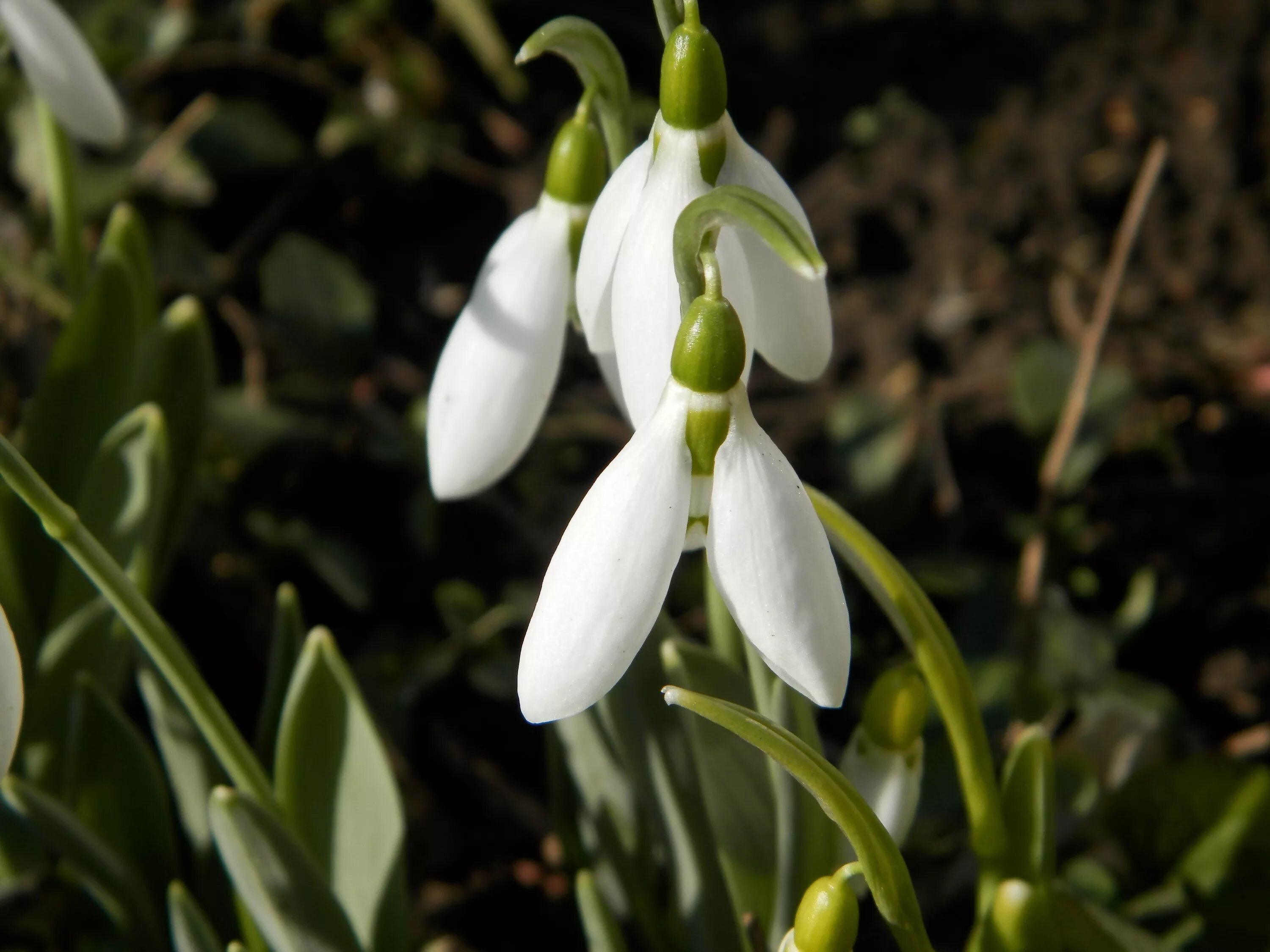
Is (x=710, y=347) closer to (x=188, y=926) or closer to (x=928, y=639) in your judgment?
(x=928, y=639)

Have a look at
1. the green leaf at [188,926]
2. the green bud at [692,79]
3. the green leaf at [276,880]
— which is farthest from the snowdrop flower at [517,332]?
the green leaf at [188,926]

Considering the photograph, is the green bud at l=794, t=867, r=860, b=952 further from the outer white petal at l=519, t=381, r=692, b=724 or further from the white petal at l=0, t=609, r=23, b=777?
the white petal at l=0, t=609, r=23, b=777

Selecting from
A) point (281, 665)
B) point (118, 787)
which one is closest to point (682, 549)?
point (281, 665)

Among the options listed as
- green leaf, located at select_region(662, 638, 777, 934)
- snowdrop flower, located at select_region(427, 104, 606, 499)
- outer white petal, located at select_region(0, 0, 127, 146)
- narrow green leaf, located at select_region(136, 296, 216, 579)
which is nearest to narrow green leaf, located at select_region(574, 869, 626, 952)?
green leaf, located at select_region(662, 638, 777, 934)

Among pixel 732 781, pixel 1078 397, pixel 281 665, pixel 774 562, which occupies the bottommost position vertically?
pixel 1078 397

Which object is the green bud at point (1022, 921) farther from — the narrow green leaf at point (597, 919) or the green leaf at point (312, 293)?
the green leaf at point (312, 293)

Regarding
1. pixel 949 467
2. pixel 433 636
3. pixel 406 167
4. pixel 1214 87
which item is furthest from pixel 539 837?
pixel 1214 87
